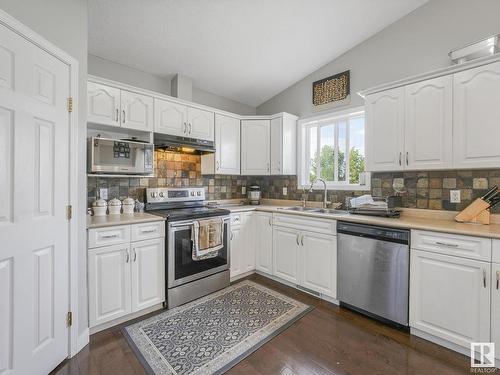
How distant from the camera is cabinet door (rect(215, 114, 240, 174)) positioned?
3.28 meters

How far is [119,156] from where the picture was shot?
7.82 feet

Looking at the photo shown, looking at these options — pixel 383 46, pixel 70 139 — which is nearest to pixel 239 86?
pixel 383 46

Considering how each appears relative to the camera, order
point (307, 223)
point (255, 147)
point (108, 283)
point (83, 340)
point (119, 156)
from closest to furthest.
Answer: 1. point (83, 340)
2. point (108, 283)
3. point (119, 156)
4. point (307, 223)
5. point (255, 147)

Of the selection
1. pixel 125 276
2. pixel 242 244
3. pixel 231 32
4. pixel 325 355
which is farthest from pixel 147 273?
pixel 231 32

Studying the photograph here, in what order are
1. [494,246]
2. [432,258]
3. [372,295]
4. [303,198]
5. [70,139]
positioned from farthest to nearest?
1. [303,198]
2. [372,295]
3. [432,258]
4. [70,139]
5. [494,246]

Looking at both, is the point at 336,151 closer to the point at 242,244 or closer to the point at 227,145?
the point at 227,145

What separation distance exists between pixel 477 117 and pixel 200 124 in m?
2.71

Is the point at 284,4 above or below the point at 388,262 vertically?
above

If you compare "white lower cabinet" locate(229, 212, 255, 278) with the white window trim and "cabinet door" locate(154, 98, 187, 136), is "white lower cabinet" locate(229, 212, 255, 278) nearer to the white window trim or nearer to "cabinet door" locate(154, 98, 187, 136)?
the white window trim

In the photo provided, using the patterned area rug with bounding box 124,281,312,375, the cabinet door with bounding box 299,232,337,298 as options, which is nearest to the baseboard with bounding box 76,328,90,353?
the patterned area rug with bounding box 124,281,312,375

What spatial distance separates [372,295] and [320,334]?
1.94ft

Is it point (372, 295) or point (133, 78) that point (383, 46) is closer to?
point (372, 295)

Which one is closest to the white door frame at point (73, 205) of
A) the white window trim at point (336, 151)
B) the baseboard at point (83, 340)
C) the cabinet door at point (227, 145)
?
the baseboard at point (83, 340)

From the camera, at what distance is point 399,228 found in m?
2.01
